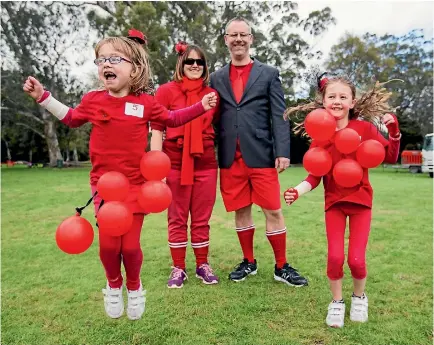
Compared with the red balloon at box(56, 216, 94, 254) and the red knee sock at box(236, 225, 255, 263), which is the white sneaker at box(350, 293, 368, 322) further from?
the red balloon at box(56, 216, 94, 254)

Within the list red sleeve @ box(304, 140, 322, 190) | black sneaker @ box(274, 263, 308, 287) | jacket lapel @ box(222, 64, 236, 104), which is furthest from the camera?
jacket lapel @ box(222, 64, 236, 104)

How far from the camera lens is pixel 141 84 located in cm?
314

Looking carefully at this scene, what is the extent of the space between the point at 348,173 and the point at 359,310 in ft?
3.56

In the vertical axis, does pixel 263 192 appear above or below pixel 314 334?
above

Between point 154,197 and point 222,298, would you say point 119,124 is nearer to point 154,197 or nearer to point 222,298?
point 154,197

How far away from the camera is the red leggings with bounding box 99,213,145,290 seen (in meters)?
3.05

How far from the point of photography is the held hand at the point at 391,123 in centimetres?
325

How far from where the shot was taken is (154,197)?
9.53 feet

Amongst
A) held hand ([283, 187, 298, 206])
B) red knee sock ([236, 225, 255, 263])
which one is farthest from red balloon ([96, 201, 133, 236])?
red knee sock ([236, 225, 255, 263])

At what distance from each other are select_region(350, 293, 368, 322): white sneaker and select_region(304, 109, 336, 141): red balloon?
1292 mm

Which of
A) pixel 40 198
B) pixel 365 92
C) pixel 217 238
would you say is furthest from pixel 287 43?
pixel 365 92

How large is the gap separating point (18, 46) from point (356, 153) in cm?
3290

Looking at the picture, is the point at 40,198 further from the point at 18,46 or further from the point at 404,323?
the point at 18,46

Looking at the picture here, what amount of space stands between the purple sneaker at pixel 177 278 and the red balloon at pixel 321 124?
2006 mm
